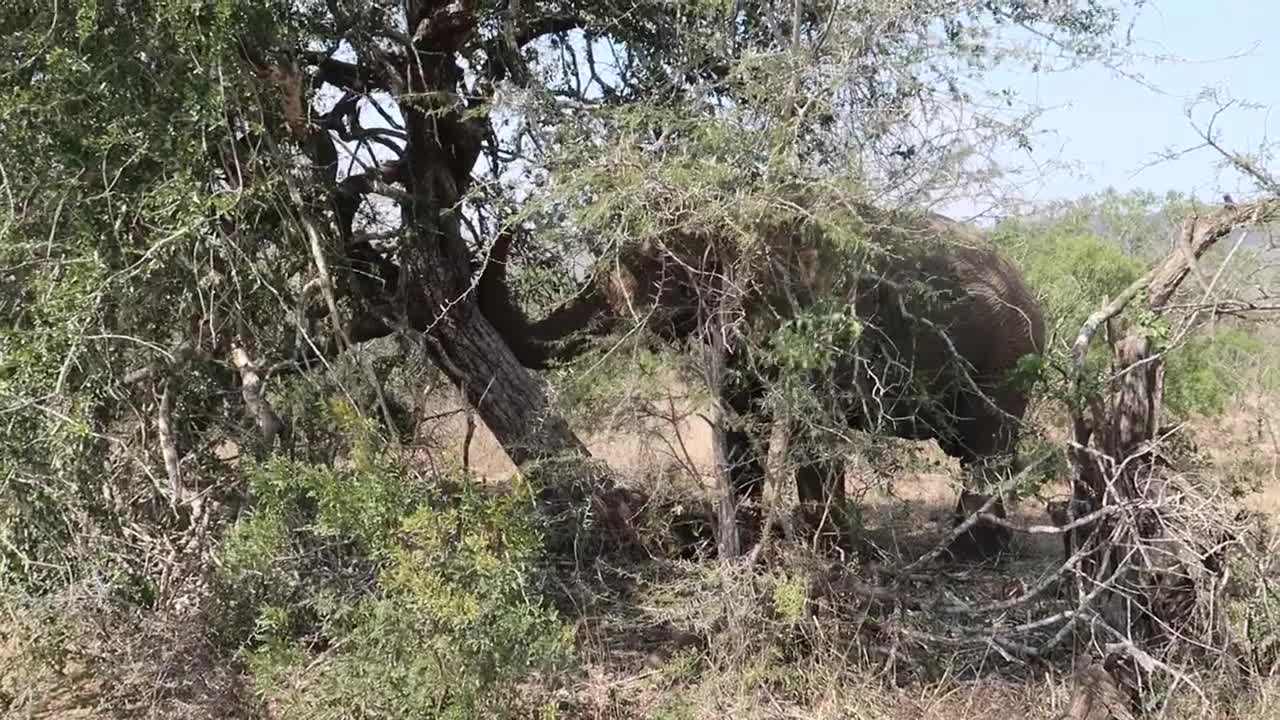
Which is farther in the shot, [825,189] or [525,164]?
[525,164]

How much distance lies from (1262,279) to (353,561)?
3.81 metres

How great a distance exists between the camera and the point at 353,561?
5031 mm

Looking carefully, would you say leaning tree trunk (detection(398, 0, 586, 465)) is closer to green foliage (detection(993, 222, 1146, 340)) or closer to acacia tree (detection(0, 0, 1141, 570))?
acacia tree (detection(0, 0, 1141, 570))

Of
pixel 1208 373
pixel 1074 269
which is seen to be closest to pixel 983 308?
pixel 1208 373

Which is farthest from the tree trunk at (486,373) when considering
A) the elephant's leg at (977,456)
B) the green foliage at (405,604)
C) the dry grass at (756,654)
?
the elephant's leg at (977,456)

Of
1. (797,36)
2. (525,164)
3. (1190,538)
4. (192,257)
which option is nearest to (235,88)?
(192,257)

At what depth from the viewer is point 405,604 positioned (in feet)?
14.1

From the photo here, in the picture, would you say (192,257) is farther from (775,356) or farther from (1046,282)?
(1046,282)

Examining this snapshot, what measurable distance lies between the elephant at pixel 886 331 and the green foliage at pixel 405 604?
107 centimetres

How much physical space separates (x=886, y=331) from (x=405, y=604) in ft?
8.82

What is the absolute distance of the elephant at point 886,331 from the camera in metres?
4.80

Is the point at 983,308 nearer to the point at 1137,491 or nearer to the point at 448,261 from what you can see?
the point at 1137,491

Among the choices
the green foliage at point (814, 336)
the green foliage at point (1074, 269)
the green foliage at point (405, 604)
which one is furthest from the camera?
the green foliage at point (1074, 269)

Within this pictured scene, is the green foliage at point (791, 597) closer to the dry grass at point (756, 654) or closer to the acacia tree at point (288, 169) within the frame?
the dry grass at point (756, 654)
